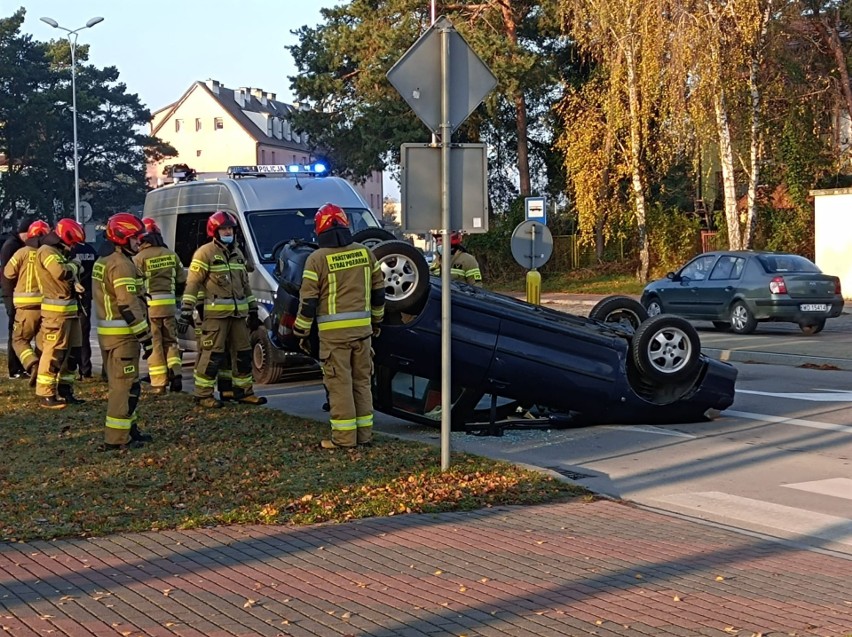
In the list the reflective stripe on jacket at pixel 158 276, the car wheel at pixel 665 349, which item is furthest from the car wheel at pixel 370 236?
the reflective stripe on jacket at pixel 158 276

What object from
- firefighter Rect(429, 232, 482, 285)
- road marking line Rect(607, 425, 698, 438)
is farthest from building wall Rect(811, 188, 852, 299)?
road marking line Rect(607, 425, 698, 438)

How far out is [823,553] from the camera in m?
6.45

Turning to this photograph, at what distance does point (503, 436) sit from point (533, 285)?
7991 mm

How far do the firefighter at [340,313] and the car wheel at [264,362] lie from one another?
15.2ft

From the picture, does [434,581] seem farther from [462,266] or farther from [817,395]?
[817,395]

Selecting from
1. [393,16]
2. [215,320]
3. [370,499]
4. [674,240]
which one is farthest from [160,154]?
[370,499]

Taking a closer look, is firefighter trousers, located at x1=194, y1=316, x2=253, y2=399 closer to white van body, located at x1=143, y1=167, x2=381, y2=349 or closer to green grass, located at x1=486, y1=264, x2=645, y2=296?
white van body, located at x1=143, y1=167, x2=381, y2=349

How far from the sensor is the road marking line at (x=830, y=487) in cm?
799

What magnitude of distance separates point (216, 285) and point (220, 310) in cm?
25

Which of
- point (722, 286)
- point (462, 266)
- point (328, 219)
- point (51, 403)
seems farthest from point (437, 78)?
point (722, 286)

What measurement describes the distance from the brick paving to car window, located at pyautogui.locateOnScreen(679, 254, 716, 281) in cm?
1623

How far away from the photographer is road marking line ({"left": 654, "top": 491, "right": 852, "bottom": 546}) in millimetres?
6941

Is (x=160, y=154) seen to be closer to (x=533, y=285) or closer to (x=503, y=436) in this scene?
(x=533, y=285)

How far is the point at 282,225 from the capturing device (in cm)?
1424
